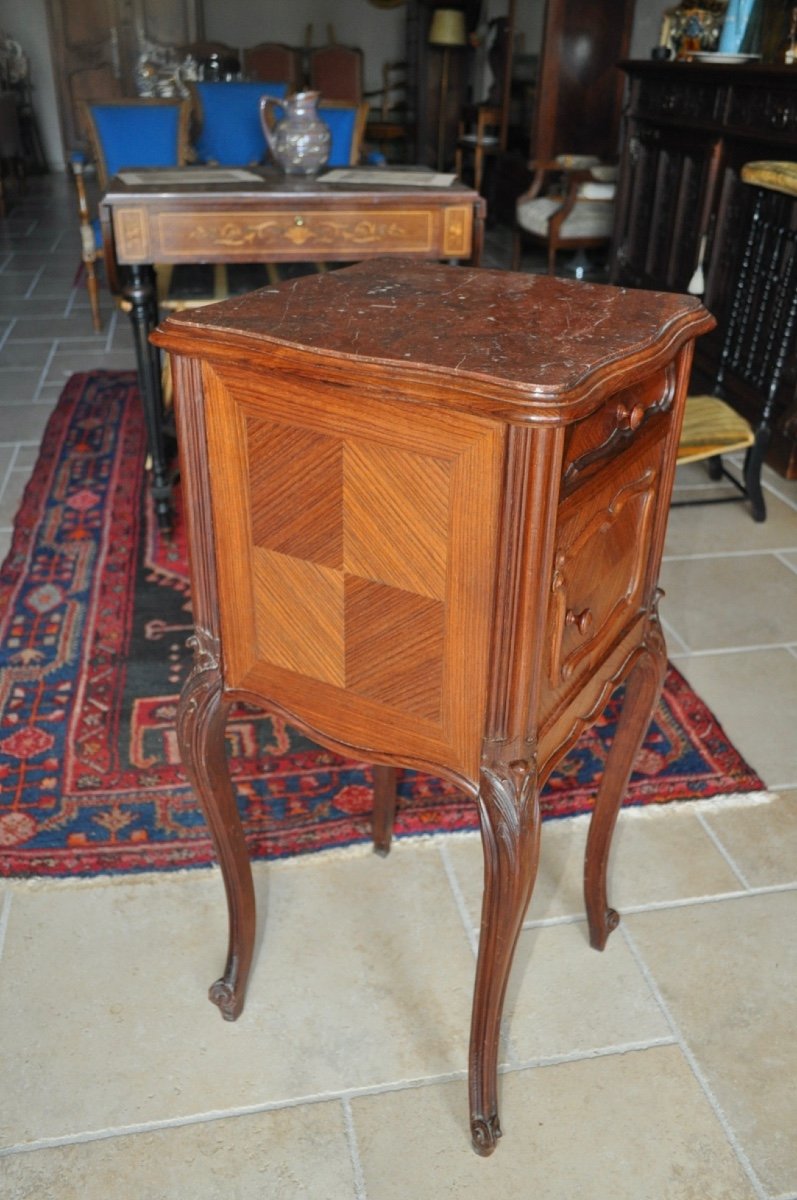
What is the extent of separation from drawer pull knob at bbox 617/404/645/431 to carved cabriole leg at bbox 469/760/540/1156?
351 mm

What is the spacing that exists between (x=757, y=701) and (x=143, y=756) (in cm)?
129

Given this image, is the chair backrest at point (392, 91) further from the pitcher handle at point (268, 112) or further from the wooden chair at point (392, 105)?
the pitcher handle at point (268, 112)

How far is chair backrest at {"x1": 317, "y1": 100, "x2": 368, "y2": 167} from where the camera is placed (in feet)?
13.3

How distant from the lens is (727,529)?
9.78 ft

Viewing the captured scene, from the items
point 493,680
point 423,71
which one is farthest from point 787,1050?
point 423,71

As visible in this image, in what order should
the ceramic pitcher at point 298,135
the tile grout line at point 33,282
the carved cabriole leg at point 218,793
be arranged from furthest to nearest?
1. the tile grout line at point 33,282
2. the ceramic pitcher at point 298,135
3. the carved cabriole leg at point 218,793

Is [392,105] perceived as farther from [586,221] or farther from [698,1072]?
[698,1072]

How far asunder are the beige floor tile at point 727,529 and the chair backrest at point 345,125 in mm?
2063

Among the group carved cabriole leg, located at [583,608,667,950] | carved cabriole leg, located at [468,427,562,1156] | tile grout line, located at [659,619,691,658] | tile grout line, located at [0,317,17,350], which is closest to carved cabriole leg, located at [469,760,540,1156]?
carved cabriole leg, located at [468,427,562,1156]

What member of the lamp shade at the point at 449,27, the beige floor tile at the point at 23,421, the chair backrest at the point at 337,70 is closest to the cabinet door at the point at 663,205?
the beige floor tile at the point at 23,421

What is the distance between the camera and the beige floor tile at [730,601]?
243cm

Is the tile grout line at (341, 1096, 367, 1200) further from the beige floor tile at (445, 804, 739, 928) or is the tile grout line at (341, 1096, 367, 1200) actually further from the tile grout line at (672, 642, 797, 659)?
the tile grout line at (672, 642, 797, 659)

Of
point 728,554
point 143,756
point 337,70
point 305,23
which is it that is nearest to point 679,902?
point 143,756

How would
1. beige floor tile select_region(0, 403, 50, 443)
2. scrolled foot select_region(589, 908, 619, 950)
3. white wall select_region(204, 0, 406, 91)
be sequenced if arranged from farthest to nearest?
white wall select_region(204, 0, 406, 91) < beige floor tile select_region(0, 403, 50, 443) < scrolled foot select_region(589, 908, 619, 950)
